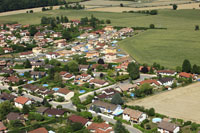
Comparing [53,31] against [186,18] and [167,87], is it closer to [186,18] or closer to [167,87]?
[186,18]

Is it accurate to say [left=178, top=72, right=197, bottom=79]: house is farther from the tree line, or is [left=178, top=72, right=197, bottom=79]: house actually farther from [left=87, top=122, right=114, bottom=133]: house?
the tree line

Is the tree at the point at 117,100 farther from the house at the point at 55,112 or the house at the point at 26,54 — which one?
the house at the point at 26,54

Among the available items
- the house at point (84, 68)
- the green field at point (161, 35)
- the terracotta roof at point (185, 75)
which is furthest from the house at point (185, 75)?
the house at point (84, 68)

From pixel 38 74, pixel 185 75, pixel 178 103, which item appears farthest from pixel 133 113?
pixel 38 74

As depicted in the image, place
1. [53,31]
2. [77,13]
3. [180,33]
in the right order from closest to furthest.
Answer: [180,33] < [53,31] < [77,13]

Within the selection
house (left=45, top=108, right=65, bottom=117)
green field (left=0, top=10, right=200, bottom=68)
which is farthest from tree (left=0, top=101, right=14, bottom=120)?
green field (left=0, top=10, right=200, bottom=68)

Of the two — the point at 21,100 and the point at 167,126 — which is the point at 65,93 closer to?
the point at 21,100

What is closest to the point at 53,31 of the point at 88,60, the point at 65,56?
the point at 65,56
